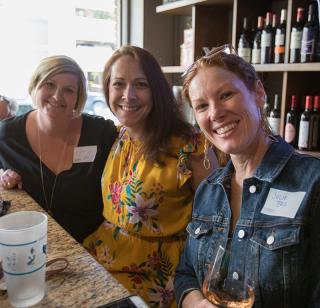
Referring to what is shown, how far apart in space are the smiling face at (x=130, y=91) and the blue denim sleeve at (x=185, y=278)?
0.63 meters

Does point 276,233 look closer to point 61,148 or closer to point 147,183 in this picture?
point 147,183

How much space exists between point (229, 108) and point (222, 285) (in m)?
0.48

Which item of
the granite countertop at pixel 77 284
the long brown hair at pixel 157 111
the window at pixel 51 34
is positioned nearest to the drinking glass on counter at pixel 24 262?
the granite countertop at pixel 77 284

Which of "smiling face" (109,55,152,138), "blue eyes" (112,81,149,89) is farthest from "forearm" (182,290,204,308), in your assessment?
"blue eyes" (112,81,149,89)

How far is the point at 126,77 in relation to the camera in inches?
60.0

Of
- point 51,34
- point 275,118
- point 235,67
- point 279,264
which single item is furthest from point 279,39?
point 51,34

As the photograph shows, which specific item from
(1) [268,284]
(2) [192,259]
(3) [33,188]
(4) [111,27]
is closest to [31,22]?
(4) [111,27]

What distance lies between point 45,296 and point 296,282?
59 centimetres

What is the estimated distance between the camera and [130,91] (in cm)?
152

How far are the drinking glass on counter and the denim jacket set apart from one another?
0.40m

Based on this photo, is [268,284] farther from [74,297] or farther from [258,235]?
[74,297]

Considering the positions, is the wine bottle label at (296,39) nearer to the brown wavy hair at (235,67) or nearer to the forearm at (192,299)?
the brown wavy hair at (235,67)

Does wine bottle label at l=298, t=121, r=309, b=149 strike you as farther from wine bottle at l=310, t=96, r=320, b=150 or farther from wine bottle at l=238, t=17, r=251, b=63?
wine bottle at l=238, t=17, r=251, b=63

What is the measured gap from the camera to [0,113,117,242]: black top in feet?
5.68
